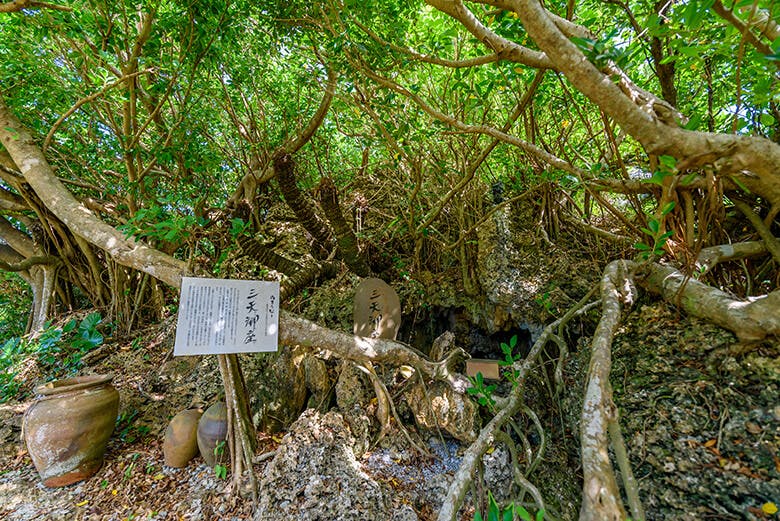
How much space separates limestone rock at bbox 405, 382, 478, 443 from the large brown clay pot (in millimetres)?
2582

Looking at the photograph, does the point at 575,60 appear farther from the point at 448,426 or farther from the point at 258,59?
the point at 258,59

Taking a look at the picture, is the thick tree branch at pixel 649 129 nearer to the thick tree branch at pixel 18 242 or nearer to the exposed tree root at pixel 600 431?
the exposed tree root at pixel 600 431

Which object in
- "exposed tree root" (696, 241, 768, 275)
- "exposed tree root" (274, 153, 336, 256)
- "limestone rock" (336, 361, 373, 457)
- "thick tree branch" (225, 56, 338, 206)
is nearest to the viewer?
"exposed tree root" (696, 241, 768, 275)

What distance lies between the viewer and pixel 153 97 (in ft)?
10.4

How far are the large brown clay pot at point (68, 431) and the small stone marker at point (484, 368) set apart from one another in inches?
121

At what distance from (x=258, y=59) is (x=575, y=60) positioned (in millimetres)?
3579

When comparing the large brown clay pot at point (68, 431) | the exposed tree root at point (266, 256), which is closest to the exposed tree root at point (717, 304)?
the exposed tree root at point (266, 256)

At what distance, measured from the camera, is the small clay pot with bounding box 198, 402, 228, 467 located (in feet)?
7.87

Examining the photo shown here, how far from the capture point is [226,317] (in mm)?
1973

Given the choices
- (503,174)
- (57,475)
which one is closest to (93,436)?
(57,475)

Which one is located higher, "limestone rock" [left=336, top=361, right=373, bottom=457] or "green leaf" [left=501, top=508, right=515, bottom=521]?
"green leaf" [left=501, top=508, right=515, bottom=521]

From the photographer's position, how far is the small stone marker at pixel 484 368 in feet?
8.46

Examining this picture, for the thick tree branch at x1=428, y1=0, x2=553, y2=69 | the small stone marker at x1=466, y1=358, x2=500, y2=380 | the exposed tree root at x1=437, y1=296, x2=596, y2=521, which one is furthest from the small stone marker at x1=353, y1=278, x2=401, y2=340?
the thick tree branch at x1=428, y1=0, x2=553, y2=69

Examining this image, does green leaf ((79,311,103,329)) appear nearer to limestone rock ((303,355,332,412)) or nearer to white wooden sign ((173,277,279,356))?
limestone rock ((303,355,332,412))
